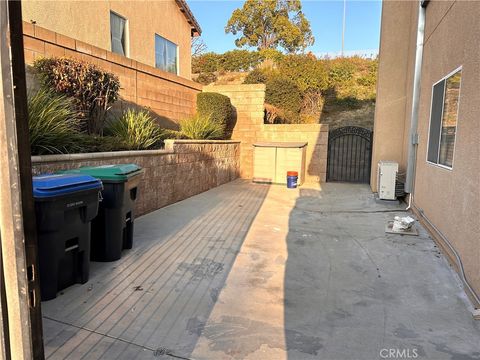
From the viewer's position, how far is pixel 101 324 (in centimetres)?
265

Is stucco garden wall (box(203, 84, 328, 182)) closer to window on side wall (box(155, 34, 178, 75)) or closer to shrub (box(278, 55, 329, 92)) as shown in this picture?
window on side wall (box(155, 34, 178, 75))

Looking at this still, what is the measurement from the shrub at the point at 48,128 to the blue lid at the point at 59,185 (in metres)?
1.72

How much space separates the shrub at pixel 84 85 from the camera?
582 centimetres

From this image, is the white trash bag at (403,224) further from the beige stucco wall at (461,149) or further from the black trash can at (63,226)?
the black trash can at (63,226)

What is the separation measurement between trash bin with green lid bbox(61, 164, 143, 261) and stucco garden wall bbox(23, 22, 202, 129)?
3313mm

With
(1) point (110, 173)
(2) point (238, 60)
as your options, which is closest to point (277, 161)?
(1) point (110, 173)

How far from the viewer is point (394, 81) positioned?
8672 millimetres

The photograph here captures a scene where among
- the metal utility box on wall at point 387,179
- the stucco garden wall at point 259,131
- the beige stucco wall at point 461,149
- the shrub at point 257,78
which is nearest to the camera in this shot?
the beige stucco wall at point 461,149

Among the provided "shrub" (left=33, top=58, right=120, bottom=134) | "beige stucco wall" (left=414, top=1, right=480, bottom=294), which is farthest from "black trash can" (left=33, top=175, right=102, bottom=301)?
"beige stucco wall" (left=414, top=1, right=480, bottom=294)

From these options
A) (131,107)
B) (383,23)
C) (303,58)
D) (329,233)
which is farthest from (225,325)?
(303,58)

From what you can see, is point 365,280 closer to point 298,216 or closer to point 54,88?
point 298,216

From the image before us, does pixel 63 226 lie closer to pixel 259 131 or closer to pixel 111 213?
pixel 111 213

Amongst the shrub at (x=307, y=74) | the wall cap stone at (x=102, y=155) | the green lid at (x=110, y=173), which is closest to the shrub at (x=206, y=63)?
the shrub at (x=307, y=74)

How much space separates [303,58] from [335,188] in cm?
1140
